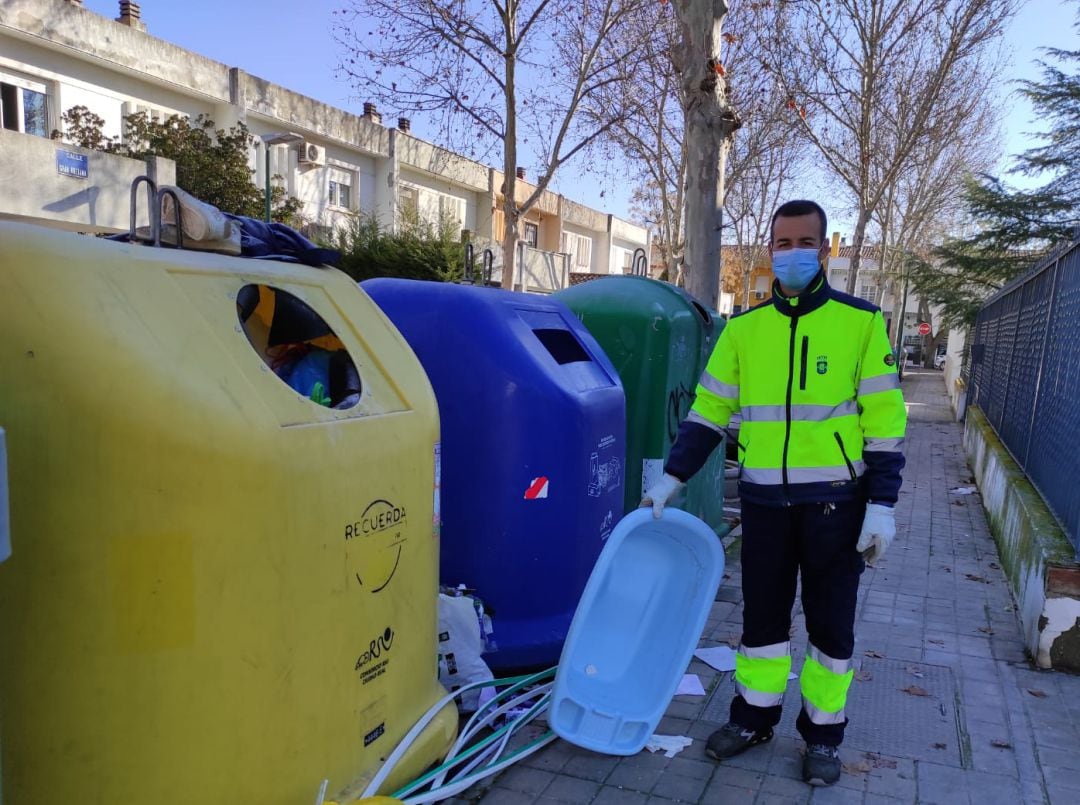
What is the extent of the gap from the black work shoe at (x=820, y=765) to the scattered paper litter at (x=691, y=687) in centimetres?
64

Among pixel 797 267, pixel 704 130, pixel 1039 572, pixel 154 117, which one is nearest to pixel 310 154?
pixel 154 117

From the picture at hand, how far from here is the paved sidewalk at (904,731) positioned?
2.59 m

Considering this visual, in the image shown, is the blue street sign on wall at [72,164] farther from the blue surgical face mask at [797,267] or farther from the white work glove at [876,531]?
the white work glove at [876,531]

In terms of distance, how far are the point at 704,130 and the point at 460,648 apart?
19.0ft

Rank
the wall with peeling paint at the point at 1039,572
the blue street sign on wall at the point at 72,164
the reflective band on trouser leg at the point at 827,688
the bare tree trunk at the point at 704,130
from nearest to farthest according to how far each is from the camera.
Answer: the reflective band on trouser leg at the point at 827,688, the wall with peeling paint at the point at 1039,572, the bare tree trunk at the point at 704,130, the blue street sign on wall at the point at 72,164

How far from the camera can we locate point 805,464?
2.61 m

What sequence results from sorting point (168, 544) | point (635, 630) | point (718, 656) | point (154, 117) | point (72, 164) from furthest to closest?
point (154, 117)
point (72, 164)
point (718, 656)
point (635, 630)
point (168, 544)

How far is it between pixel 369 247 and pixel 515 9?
5.09 metres

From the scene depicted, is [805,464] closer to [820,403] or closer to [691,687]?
[820,403]

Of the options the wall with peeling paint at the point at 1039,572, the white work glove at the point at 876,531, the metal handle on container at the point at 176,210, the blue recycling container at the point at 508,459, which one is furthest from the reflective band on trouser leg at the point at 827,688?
the metal handle on container at the point at 176,210

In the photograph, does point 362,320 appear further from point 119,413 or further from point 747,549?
point 747,549

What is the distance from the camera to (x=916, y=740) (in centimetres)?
295

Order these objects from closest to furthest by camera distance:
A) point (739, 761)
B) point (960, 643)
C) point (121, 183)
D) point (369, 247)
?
point (739, 761) → point (960, 643) → point (121, 183) → point (369, 247)

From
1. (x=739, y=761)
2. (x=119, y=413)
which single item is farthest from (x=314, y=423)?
(x=739, y=761)
